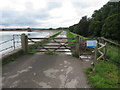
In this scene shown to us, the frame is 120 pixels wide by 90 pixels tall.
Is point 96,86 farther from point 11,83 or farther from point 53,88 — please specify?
point 11,83

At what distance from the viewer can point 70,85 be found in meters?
3.23

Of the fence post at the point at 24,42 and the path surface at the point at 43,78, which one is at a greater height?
the fence post at the point at 24,42

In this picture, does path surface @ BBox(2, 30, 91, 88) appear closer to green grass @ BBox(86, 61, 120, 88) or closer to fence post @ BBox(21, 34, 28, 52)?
green grass @ BBox(86, 61, 120, 88)

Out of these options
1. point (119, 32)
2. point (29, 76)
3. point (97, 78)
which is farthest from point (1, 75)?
point (119, 32)

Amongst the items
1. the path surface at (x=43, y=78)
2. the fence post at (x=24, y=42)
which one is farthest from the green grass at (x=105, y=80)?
the fence post at (x=24, y=42)

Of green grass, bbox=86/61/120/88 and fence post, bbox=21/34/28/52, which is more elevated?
fence post, bbox=21/34/28/52

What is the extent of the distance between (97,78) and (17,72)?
3576mm

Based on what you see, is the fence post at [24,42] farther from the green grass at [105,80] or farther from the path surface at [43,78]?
the green grass at [105,80]

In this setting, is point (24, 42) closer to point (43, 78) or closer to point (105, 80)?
point (43, 78)

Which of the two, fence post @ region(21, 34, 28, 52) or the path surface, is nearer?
the path surface

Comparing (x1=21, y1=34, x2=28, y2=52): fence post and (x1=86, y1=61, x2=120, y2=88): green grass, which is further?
(x1=21, y1=34, x2=28, y2=52): fence post

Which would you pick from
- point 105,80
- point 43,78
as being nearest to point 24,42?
point 43,78

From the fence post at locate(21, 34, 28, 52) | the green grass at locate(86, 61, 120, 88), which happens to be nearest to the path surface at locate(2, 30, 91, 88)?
the green grass at locate(86, 61, 120, 88)

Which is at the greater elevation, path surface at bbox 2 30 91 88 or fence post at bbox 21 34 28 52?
fence post at bbox 21 34 28 52
